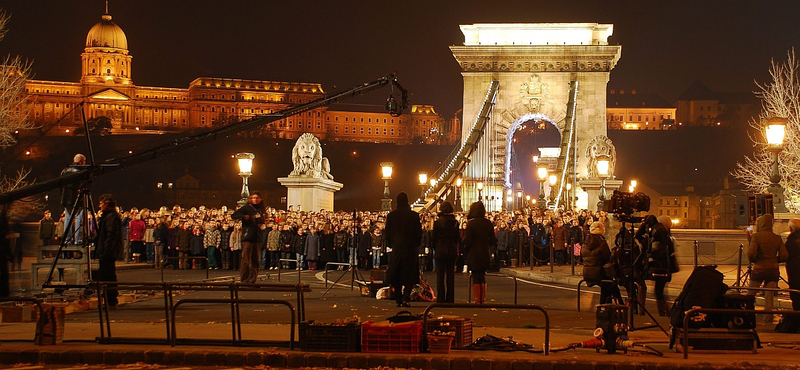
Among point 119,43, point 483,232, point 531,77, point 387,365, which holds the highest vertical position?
point 119,43

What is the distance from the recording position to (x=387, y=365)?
1044cm

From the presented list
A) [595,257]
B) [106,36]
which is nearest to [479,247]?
[595,257]

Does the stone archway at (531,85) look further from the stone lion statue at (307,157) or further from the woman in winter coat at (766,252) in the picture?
the woman in winter coat at (766,252)

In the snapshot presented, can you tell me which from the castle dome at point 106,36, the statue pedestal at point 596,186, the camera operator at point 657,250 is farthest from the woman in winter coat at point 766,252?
the castle dome at point 106,36

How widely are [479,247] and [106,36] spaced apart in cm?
16414

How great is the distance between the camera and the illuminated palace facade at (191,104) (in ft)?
513

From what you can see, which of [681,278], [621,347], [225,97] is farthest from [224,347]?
[225,97]

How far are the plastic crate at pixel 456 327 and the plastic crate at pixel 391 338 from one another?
24 centimetres

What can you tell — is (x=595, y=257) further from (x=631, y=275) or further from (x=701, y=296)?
(x=701, y=296)

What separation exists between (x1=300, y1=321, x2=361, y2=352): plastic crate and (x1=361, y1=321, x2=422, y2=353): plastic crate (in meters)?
0.11

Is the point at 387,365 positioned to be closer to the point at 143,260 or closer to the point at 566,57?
the point at 143,260

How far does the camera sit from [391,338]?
10797 mm

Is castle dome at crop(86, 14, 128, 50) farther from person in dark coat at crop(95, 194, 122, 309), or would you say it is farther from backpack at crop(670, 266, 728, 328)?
backpack at crop(670, 266, 728, 328)

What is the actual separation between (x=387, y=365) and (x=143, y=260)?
71.5ft
